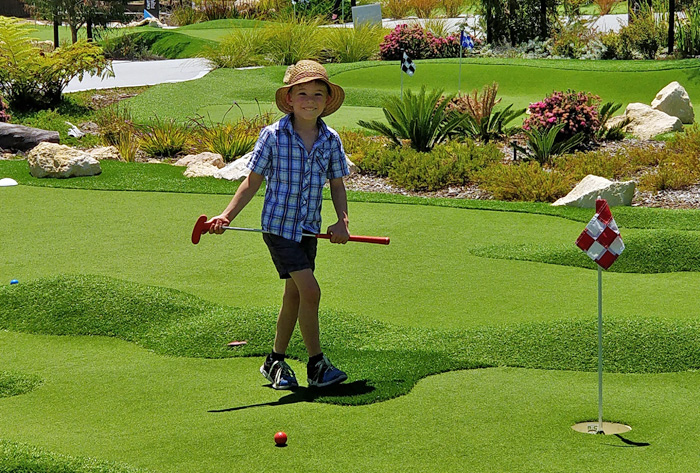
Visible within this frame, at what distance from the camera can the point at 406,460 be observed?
3816 millimetres

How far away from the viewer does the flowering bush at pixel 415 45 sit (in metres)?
22.4

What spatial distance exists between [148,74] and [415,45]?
5.88m

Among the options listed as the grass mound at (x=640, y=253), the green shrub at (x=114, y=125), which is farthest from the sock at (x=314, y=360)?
the green shrub at (x=114, y=125)

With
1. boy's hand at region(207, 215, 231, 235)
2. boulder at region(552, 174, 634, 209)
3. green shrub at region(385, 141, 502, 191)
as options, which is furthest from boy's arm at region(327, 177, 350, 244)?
green shrub at region(385, 141, 502, 191)

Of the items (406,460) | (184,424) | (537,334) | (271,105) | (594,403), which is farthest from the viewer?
(271,105)

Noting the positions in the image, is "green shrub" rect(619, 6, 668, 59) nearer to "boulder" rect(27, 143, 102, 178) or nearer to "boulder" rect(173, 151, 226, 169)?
"boulder" rect(173, 151, 226, 169)

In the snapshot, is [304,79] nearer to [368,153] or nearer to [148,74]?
[368,153]

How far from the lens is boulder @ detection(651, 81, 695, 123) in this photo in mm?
14234

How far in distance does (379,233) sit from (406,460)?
4.73 meters

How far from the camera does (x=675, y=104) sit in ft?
46.8

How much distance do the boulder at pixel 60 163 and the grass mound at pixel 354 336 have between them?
480 centimetres

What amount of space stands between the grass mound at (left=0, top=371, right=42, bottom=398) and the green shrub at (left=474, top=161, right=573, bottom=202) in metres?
6.35

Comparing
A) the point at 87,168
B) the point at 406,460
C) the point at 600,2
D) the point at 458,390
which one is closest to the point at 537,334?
the point at 458,390

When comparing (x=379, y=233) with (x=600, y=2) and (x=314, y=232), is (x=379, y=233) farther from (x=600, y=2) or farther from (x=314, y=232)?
(x=600, y=2)
